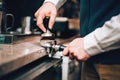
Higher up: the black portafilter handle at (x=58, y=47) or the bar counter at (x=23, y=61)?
the black portafilter handle at (x=58, y=47)

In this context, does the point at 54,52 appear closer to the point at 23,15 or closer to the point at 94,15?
the point at 94,15

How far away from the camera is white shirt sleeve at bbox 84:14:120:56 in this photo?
3.65ft

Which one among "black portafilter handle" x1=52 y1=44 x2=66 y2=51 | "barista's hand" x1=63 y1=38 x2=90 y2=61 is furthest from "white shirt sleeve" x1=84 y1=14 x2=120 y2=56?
"black portafilter handle" x1=52 y1=44 x2=66 y2=51

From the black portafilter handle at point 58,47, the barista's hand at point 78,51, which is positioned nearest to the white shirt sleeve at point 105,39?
the barista's hand at point 78,51

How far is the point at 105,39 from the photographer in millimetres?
1136

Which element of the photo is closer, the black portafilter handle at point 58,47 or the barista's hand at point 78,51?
the barista's hand at point 78,51

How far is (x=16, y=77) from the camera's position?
112cm

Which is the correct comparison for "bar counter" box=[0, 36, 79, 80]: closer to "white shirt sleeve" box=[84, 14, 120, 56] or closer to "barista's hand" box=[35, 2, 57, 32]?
"barista's hand" box=[35, 2, 57, 32]

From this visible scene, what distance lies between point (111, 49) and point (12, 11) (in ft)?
4.28

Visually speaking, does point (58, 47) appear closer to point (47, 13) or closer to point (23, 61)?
point (47, 13)

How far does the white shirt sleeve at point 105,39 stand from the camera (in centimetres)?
111

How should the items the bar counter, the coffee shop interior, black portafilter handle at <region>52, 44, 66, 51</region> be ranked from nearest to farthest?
the bar counter, the coffee shop interior, black portafilter handle at <region>52, 44, 66, 51</region>

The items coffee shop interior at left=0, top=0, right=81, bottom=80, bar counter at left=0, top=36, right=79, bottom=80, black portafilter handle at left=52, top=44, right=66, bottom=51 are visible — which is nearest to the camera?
bar counter at left=0, top=36, right=79, bottom=80

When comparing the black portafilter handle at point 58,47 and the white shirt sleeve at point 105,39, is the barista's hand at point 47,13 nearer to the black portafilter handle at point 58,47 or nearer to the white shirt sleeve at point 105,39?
the black portafilter handle at point 58,47
